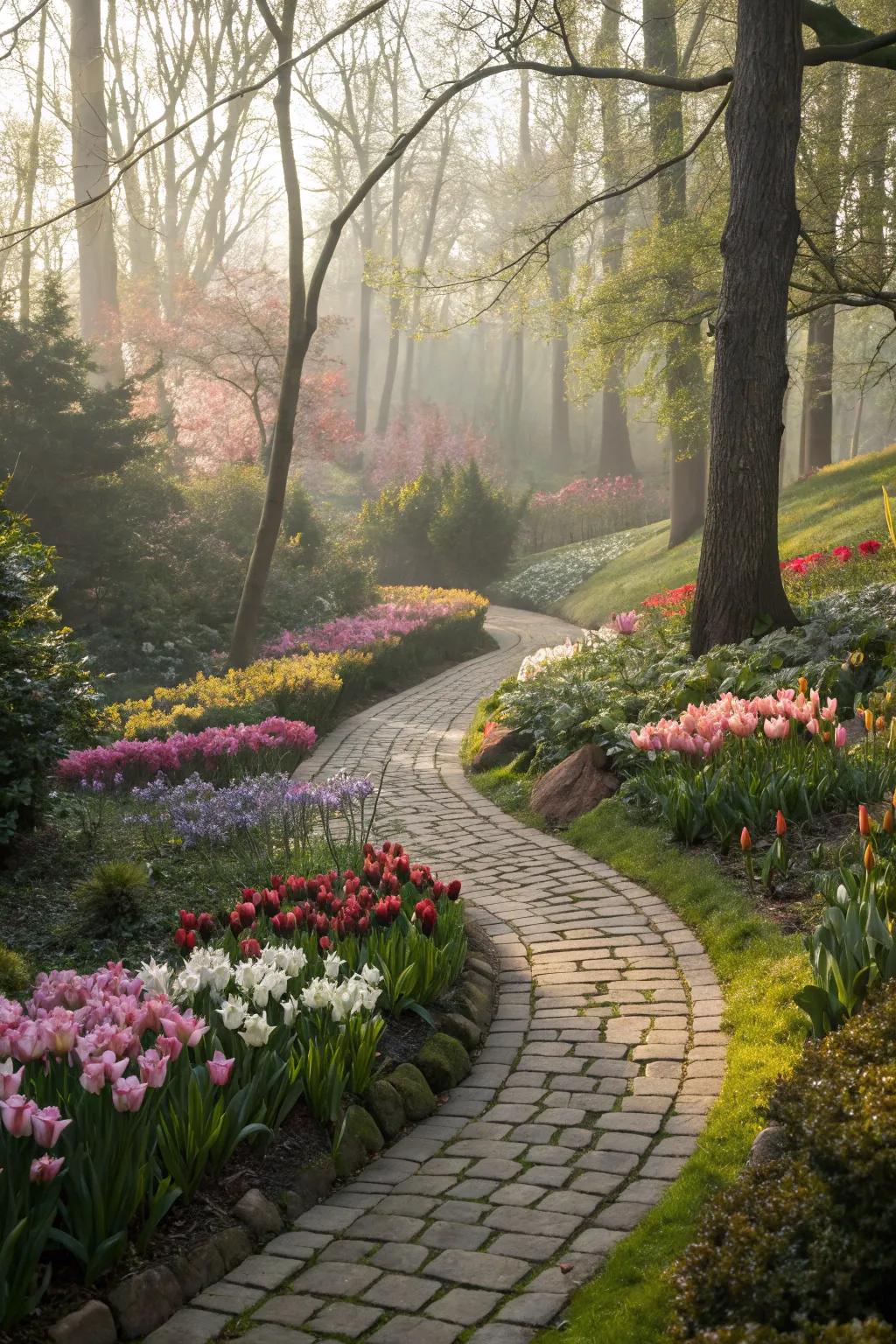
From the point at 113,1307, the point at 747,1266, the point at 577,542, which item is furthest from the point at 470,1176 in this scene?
the point at 577,542

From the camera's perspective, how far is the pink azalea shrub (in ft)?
101

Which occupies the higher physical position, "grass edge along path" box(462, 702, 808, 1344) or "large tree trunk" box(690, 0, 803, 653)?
"large tree trunk" box(690, 0, 803, 653)

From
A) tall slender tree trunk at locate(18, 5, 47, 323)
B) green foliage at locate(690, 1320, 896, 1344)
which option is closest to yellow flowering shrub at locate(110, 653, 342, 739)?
green foliage at locate(690, 1320, 896, 1344)

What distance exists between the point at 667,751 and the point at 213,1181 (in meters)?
4.33

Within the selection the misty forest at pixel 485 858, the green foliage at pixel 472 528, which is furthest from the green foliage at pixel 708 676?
the green foliage at pixel 472 528

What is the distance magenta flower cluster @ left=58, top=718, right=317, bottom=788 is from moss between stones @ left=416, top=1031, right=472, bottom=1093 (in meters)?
4.81

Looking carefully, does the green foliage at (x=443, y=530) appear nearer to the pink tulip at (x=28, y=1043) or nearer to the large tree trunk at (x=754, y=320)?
the large tree trunk at (x=754, y=320)

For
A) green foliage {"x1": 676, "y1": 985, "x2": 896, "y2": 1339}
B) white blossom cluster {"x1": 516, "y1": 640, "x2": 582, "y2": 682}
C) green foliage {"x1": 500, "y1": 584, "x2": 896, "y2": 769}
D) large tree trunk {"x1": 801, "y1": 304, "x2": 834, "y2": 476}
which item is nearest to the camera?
green foliage {"x1": 676, "y1": 985, "x2": 896, "y2": 1339}

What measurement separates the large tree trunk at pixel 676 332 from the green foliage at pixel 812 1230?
446 inches

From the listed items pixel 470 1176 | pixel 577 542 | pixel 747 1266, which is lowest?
pixel 470 1176

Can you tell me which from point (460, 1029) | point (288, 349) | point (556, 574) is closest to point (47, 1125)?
point (460, 1029)

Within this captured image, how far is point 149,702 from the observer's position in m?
11.8

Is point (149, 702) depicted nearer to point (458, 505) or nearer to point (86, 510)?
point (86, 510)

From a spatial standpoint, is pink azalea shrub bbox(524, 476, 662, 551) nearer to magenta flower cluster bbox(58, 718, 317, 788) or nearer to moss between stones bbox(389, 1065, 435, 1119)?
magenta flower cluster bbox(58, 718, 317, 788)
